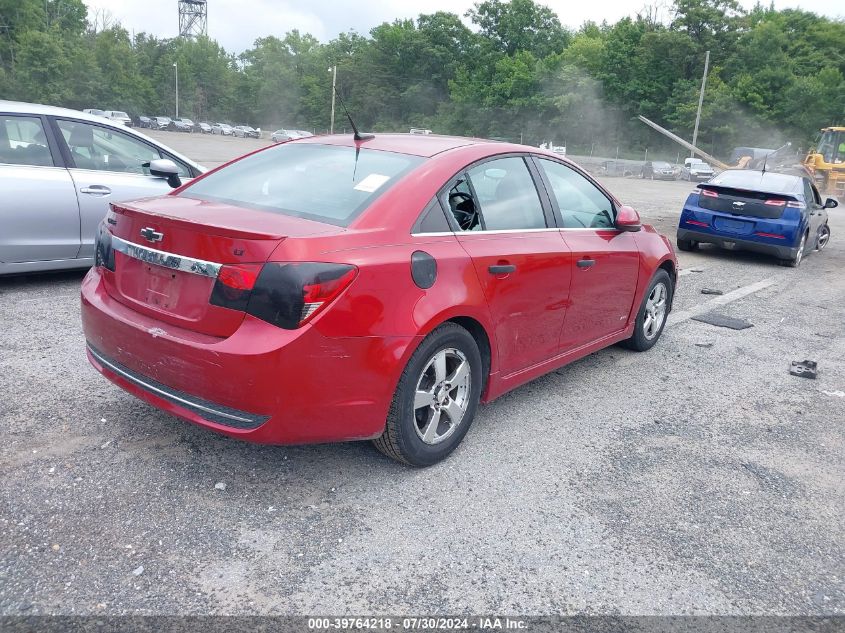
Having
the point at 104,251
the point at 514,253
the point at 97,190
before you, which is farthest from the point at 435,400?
the point at 97,190

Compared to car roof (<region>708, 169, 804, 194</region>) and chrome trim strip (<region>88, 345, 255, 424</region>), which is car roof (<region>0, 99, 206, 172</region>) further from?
car roof (<region>708, 169, 804, 194</region>)

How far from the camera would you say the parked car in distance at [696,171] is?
129ft

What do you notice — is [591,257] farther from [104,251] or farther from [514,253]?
[104,251]

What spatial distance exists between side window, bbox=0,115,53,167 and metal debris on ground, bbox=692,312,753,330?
6.07m

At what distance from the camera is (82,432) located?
364 cm

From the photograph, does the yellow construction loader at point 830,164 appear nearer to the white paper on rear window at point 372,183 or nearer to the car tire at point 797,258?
the car tire at point 797,258

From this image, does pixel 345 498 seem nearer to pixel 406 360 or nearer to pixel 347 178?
pixel 406 360

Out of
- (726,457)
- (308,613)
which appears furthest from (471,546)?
(726,457)

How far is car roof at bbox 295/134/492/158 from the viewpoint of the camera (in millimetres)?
3830

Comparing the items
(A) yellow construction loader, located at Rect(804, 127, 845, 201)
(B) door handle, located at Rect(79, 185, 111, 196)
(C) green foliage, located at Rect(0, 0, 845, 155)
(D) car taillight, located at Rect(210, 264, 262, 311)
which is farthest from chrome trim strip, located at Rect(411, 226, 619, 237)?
(C) green foliage, located at Rect(0, 0, 845, 155)

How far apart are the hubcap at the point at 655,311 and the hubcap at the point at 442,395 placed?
8.09 ft

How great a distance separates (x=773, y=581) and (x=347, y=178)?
2.55 meters

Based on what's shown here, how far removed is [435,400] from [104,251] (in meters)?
1.77

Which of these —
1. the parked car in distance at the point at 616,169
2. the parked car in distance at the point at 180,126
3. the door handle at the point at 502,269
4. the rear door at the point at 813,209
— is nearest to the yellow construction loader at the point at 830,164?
the parked car in distance at the point at 616,169
